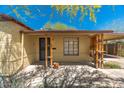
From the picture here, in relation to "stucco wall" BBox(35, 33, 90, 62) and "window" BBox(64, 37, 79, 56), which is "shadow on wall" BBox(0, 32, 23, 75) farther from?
"window" BBox(64, 37, 79, 56)

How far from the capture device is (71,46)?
44.9 feet

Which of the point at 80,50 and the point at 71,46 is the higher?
the point at 71,46

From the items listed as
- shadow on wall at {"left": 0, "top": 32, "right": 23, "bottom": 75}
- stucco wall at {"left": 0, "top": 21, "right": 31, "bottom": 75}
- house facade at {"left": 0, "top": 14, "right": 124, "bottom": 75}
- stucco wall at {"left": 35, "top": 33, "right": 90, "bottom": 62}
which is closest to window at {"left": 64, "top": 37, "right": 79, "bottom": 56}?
house facade at {"left": 0, "top": 14, "right": 124, "bottom": 75}

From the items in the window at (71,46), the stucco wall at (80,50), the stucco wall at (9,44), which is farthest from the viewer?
the window at (71,46)

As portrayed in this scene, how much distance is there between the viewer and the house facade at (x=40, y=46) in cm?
839

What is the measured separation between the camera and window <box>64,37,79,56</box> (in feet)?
45.0

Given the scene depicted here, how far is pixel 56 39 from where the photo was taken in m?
13.7

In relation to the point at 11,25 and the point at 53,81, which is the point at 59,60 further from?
the point at 53,81

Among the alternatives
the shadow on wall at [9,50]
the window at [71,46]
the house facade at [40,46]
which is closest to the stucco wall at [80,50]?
the house facade at [40,46]

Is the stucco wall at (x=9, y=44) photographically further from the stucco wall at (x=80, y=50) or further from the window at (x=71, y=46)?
the window at (x=71, y=46)

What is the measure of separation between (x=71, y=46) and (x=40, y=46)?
2717mm

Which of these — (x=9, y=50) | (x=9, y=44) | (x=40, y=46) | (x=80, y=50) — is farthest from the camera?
(x=40, y=46)

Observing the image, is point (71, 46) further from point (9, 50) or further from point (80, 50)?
point (9, 50)

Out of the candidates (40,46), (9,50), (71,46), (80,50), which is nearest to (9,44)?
(9,50)
